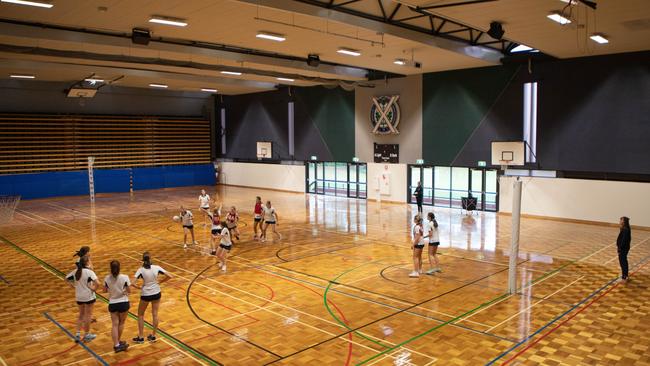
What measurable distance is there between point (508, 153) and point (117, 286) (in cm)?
1965

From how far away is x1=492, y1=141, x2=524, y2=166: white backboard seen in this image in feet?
76.8

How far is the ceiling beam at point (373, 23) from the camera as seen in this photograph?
14406mm

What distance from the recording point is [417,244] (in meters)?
13.2

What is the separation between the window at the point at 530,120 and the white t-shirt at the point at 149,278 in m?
19.2

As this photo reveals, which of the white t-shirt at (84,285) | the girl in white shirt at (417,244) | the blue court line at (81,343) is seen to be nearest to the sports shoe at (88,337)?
the blue court line at (81,343)

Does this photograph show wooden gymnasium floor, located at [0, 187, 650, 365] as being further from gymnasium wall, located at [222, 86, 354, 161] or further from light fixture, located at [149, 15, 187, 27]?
gymnasium wall, located at [222, 86, 354, 161]

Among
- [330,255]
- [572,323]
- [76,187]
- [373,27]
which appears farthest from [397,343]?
[76,187]

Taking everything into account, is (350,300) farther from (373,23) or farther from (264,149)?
(264,149)

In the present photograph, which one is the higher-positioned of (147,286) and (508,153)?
(508,153)

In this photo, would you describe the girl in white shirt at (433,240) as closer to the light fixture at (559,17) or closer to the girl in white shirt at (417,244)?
the girl in white shirt at (417,244)

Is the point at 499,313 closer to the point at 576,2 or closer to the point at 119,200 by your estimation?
the point at 576,2

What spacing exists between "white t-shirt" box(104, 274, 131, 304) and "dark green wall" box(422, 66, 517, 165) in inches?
806

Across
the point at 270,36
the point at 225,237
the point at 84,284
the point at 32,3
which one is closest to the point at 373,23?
the point at 270,36

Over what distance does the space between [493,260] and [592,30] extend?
8196 mm
